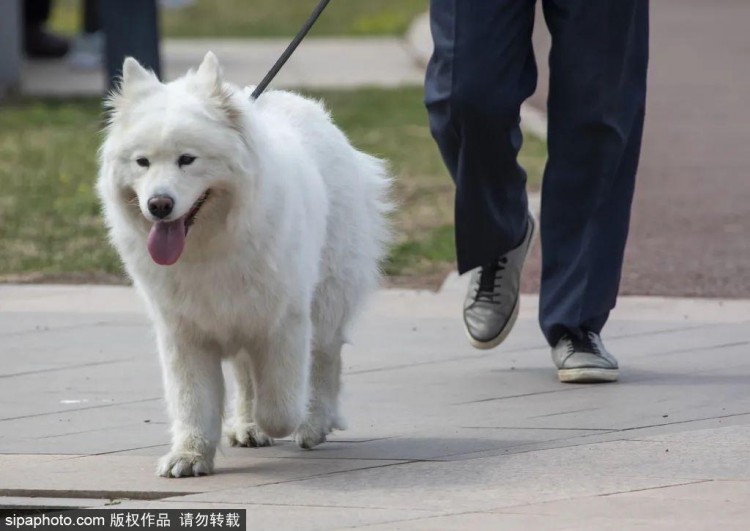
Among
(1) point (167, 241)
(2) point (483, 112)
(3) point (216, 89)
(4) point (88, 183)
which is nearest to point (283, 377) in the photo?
(1) point (167, 241)

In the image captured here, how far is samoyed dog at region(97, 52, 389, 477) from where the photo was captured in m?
4.42

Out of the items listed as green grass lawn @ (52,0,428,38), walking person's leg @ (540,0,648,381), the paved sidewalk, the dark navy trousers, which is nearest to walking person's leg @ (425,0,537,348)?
the dark navy trousers

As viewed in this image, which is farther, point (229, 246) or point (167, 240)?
point (229, 246)

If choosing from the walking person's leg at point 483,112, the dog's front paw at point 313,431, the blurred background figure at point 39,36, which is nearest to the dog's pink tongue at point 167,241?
the dog's front paw at point 313,431

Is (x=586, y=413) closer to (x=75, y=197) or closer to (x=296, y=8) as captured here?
(x=75, y=197)

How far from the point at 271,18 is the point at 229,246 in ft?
61.7

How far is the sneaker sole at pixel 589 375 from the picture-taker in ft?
19.0

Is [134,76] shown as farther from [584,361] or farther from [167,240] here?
[584,361]

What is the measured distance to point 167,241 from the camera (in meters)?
4.44

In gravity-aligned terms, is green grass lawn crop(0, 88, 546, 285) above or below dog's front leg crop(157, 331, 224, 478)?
below

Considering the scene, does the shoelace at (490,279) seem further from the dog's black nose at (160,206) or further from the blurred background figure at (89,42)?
the blurred background figure at (89,42)

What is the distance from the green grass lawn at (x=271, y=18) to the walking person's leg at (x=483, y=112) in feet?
48.3

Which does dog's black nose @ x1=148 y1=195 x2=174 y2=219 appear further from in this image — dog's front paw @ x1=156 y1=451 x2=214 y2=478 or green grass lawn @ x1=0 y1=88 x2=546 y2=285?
green grass lawn @ x1=0 y1=88 x2=546 y2=285

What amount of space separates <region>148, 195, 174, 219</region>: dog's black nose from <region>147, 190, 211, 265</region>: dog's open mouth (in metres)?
0.09
